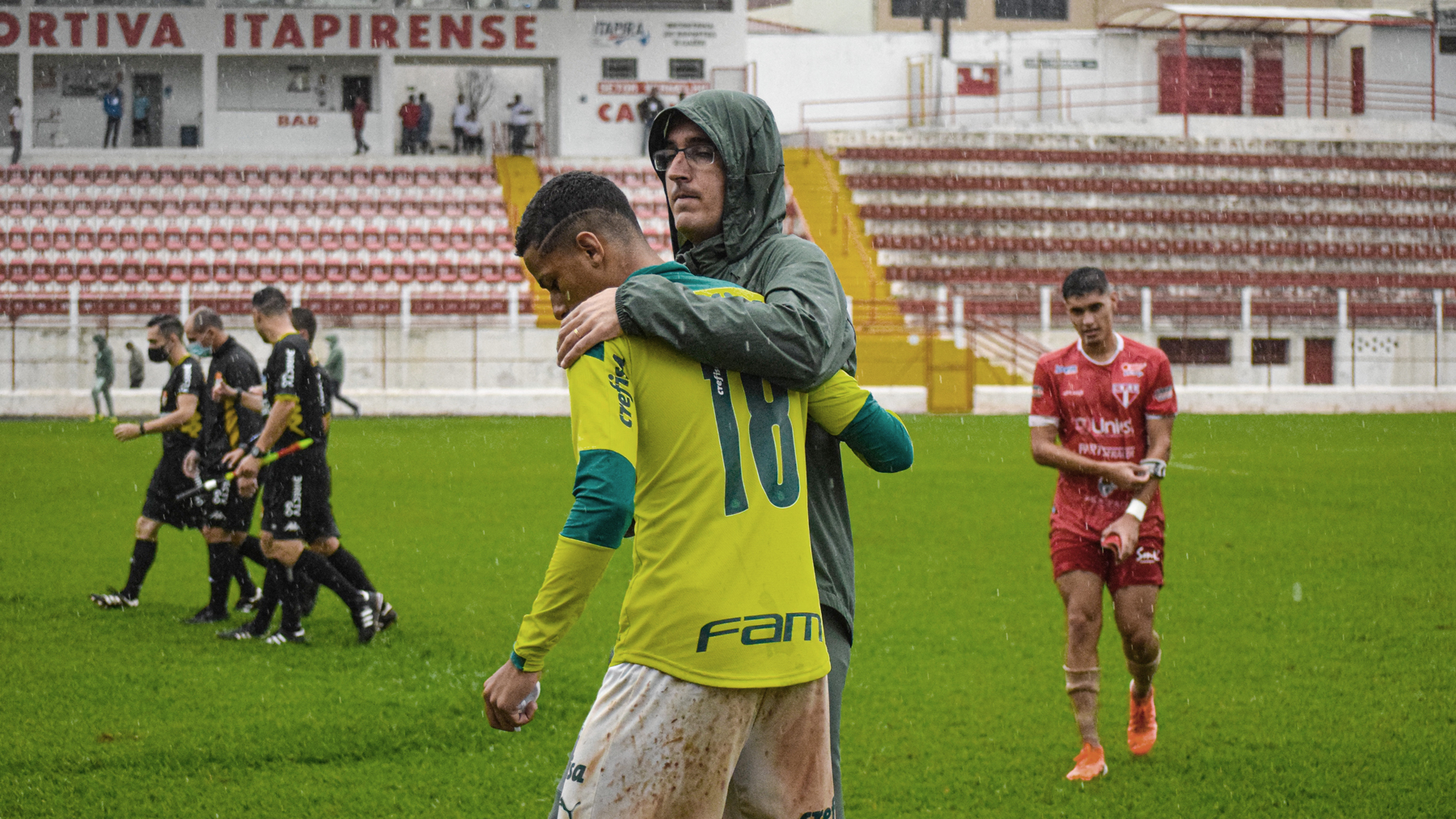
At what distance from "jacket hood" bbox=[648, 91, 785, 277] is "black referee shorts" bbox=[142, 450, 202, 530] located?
6573mm

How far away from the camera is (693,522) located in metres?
2.57

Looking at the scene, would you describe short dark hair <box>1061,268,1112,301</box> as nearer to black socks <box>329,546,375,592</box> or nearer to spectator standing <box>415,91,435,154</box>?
black socks <box>329,546,375,592</box>

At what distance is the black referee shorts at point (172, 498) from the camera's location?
8.73 meters

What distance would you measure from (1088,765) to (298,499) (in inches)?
178

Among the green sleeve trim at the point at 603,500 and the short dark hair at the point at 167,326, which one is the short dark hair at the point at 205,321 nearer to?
the short dark hair at the point at 167,326

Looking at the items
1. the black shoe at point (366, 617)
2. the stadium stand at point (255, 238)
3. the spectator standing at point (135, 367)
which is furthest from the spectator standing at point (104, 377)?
the black shoe at point (366, 617)

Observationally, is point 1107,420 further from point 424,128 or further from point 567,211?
point 424,128

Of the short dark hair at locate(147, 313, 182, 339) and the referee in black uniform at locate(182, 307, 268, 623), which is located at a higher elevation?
the short dark hair at locate(147, 313, 182, 339)

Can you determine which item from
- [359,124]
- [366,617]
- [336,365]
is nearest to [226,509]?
[366,617]

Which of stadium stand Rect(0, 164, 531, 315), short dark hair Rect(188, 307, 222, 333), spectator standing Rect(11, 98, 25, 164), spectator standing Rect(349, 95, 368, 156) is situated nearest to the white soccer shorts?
short dark hair Rect(188, 307, 222, 333)

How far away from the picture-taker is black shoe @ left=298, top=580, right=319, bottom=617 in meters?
8.26

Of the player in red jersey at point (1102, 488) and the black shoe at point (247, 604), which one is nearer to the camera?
the player in red jersey at point (1102, 488)

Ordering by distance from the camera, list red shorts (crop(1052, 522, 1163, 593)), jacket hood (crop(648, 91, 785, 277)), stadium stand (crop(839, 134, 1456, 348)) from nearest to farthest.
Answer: jacket hood (crop(648, 91, 785, 277)) → red shorts (crop(1052, 522, 1163, 593)) → stadium stand (crop(839, 134, 1456, 348))

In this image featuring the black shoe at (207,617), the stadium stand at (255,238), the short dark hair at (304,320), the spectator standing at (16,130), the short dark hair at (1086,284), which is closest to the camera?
the short dark hair at (1086,284)
